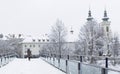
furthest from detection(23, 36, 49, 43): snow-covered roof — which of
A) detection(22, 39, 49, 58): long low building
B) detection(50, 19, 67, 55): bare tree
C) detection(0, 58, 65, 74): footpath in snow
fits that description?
detection(0, 58, 65, 74): footpath in snow

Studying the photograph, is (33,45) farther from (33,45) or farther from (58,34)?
(58,34)

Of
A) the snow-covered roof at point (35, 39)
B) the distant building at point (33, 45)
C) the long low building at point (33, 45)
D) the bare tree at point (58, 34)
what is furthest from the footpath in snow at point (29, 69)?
the snow-covered roof at point (35, 39)

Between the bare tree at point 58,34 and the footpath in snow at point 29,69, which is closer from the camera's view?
the footpath in snow at point 29,69

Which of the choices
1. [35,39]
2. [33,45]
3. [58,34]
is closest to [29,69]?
[58,34]

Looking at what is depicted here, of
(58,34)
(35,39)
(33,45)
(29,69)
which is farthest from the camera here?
(35,39)

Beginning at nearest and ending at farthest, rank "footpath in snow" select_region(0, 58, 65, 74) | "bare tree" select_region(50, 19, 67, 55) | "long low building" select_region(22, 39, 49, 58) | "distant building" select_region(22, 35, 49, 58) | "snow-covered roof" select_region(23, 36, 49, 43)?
"footpath in snow" select_region(0, 58, 65, 74), "bare tree" select_region(50, 19, 67, 55), "long low building" select_region(22, 39, 49, 58), "distant building" select_region(22, 35, 49, 58), "snow-covered roof" select_region(23, 36, 49, 43)

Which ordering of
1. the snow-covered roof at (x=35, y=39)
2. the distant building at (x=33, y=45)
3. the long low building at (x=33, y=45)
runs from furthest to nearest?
the snow-covered roof at (x=35, y=39)
the distant building at (x=33, y=45)
the long low building at (x=33, y=45)

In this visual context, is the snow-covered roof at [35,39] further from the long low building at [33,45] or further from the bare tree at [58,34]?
the bare tree at [58,34]

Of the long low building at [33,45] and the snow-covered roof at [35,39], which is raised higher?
the snow-covered roof at [35,39]

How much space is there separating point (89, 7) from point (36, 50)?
50.1m

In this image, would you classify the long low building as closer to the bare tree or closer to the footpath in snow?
the bare tree

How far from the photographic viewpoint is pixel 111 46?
82.6m

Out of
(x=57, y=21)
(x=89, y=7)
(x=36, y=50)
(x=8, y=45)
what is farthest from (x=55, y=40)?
(x=36, y=50)

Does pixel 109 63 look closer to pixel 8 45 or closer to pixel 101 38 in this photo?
pixel 101 38
